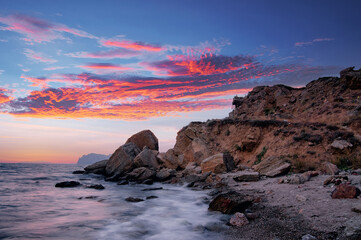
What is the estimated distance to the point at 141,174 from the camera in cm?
2191

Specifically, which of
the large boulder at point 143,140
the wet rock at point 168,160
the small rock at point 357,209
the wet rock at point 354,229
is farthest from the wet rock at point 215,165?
the wet rock at point 354,229

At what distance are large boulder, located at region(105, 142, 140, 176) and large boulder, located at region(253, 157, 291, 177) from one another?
46.5 ft

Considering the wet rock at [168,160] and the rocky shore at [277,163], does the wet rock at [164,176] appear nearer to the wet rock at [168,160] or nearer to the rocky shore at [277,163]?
the rocky shore at [277,163]


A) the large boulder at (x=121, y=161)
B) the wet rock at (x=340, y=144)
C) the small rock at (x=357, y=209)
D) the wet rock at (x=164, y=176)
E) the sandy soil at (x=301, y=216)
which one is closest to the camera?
the sandy soil at (x=301, y=216)

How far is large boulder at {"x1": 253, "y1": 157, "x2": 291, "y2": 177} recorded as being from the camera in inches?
510

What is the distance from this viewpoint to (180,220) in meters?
8.95

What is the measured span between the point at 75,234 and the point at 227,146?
717 inches

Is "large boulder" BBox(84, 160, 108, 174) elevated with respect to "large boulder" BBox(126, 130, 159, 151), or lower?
lower

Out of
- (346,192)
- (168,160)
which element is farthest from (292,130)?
(346,192)

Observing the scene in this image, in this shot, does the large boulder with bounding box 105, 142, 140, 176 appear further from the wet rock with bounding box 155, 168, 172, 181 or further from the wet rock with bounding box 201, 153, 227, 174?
the wet rock with bounding box 201, 153, 227, 174

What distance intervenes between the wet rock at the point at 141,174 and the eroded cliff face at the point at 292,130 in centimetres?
380

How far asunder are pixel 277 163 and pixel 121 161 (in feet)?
53.2

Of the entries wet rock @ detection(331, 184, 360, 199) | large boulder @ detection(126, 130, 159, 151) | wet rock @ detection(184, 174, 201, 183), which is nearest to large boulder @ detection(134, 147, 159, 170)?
large boulder @ detection(126, 130, 159, 151)

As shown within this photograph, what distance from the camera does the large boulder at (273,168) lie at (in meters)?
13.0
